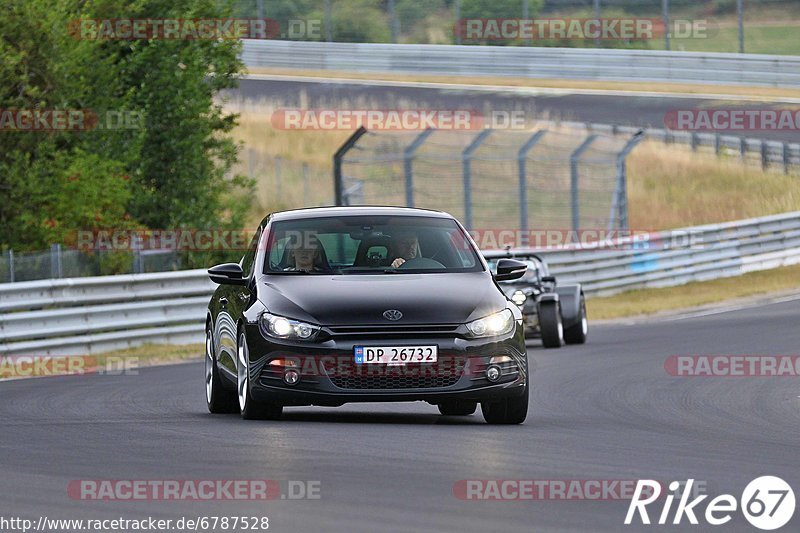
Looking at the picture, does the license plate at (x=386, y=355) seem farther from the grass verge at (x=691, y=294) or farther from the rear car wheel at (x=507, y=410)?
the grass verge at (x=691, y=294)

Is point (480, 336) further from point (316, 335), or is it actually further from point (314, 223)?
point (314, 223)

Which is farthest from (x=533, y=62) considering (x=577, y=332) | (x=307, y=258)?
(x=307, y=258)

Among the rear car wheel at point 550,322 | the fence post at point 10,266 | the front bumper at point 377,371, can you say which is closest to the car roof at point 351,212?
the front bumper at point 377,371

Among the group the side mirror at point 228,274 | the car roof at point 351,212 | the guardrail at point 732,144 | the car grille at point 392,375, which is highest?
the car roof at point 351,212

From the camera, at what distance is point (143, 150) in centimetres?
2931

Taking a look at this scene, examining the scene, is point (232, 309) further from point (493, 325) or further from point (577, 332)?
point (577, 332)

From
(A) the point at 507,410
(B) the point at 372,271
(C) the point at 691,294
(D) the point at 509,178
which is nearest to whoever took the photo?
(A) the point at 507,410

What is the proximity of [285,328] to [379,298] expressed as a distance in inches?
24.8

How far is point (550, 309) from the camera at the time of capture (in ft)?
69.3

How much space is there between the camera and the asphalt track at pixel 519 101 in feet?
154

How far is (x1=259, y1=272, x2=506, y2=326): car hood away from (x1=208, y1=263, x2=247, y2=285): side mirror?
438 millimetres

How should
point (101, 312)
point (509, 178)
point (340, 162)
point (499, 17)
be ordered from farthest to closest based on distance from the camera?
point (499, 17) → point (509, 178) → point (340, 162) → point (101, 312)

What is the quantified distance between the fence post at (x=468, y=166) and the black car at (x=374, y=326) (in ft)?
57.8

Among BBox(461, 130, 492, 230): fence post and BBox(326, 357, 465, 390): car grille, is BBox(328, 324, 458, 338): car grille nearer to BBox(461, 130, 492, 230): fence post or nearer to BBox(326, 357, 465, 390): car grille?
BBox(326, 357, 465, 390): car grille
